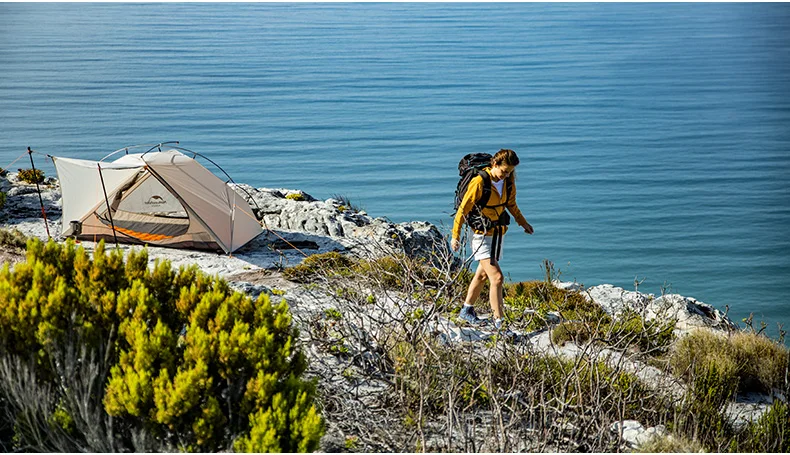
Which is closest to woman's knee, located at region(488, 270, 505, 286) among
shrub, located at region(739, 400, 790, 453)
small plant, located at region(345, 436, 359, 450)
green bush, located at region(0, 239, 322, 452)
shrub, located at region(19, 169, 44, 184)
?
shrub, located at region(739, 400, 790, 453)

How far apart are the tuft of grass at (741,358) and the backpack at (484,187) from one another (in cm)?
244

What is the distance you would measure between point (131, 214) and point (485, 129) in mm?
36535

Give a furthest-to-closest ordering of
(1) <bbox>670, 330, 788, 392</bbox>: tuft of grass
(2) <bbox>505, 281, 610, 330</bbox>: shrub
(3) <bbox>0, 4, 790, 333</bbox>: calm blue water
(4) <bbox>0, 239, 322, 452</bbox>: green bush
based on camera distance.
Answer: (3) <bbox>0, 4, 790, 333</bbox>: calm blue water, (2) <bbox>505, 281, 610, 330</bbox>: shrub, (1) <bbox>670, 330, 788, 392</bbox>: tuft of grass, (4) <bbox>0, 239, 322, 452</bbox>: green bush

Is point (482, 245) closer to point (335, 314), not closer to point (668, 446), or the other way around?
point (335, 314)

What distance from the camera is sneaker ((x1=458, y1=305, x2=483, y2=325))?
8.91m

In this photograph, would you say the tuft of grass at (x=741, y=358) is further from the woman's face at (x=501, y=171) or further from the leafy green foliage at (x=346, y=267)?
the leafy green foliage at (x=346, y=267)

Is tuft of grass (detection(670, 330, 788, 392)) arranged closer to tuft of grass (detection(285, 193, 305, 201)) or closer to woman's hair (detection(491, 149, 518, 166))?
woman's hair (detection(491, 149, 518, 166))

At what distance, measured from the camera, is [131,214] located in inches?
544

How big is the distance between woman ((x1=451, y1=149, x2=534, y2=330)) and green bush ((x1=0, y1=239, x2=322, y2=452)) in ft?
11.0

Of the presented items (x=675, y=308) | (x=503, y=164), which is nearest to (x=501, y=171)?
(x=503, y=164)

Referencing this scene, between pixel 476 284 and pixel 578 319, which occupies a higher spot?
pixel 476 284

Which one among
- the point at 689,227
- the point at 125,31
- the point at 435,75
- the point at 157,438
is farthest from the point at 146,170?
the point at 125,31

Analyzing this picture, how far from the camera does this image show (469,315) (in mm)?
8945

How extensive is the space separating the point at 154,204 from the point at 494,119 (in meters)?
40.1
